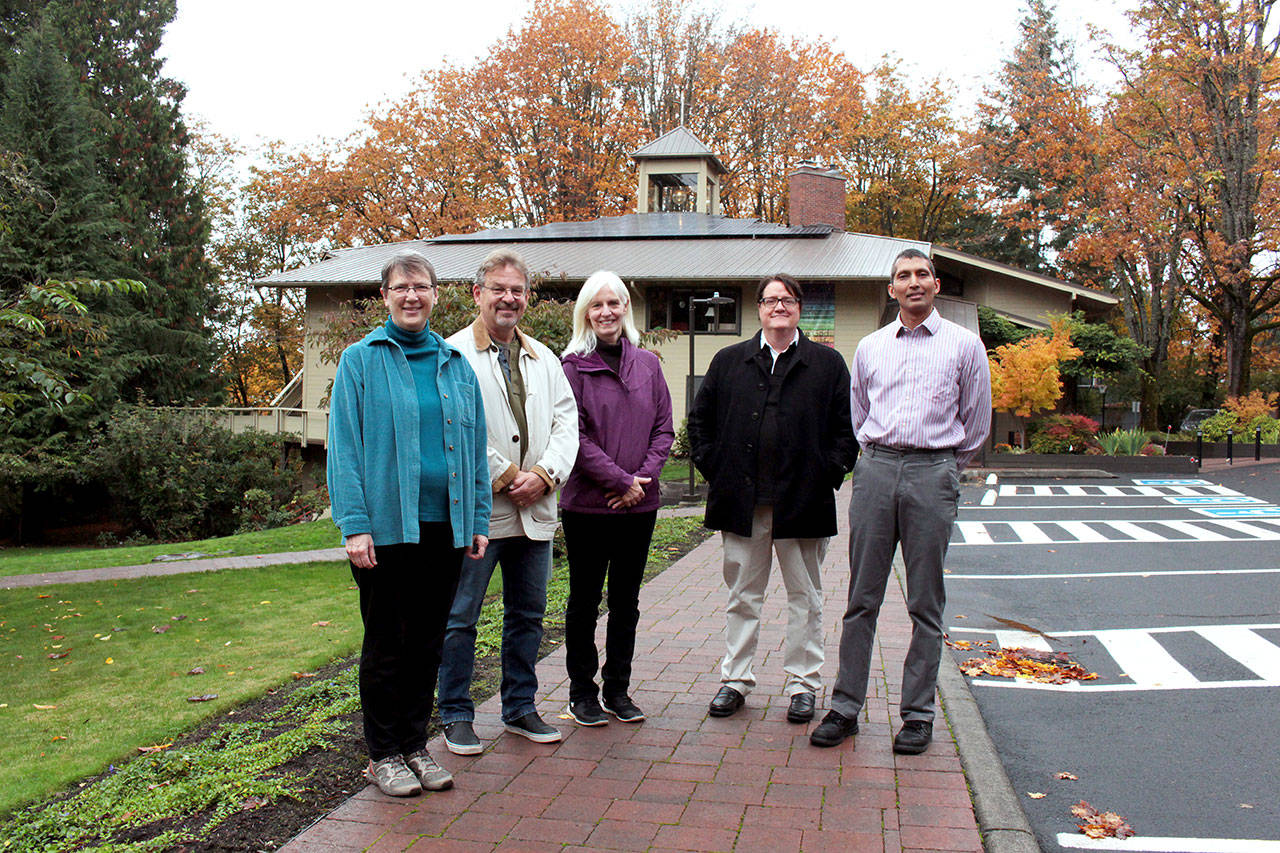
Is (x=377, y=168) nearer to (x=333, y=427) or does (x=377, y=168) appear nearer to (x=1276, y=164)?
(x=1276, y=164)

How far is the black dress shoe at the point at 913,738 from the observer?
13.7 ft

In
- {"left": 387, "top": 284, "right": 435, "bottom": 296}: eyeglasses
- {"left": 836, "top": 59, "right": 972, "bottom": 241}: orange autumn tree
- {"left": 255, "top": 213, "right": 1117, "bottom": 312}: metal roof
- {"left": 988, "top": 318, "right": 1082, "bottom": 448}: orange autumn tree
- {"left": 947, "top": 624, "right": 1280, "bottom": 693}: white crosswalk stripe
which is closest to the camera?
{"left": 387, "top": 284, "right": 435, "bottom": 296}: eyeglasses

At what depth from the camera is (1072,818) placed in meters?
3.69

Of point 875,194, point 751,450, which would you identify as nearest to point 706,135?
point 875,194

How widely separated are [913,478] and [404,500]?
7.14 feet

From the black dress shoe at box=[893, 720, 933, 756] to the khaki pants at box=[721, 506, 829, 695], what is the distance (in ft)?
1.75

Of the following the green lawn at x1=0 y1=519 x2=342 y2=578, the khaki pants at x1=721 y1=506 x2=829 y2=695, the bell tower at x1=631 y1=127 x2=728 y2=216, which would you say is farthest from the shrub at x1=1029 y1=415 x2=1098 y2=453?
the khaki pants at x1=721 y1=506 x2=829 y2=695

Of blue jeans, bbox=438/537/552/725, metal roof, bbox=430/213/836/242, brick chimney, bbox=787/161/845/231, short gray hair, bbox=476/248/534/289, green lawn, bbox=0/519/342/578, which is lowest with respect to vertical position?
green lawn, bbox=0/519/342/578

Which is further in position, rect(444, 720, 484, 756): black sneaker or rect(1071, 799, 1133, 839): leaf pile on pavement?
rect(444, 720, 484, 756): black sneaker

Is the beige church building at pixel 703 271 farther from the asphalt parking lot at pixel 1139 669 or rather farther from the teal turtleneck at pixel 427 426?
the teal turtleneck at pixel 427 426

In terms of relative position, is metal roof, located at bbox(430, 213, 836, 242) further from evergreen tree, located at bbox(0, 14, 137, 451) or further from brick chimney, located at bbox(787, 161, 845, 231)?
evergreen tree, located at bbox(0, 14, 137, 451)

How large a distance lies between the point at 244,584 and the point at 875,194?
38.0 meters

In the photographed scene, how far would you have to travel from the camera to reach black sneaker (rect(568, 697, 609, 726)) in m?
4.50

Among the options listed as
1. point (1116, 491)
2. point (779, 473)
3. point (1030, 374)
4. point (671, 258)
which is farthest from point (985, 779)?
point (671, 258)
